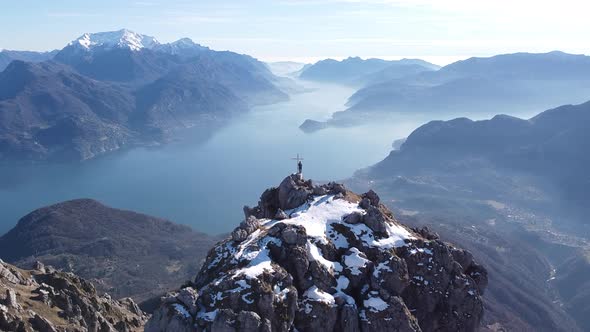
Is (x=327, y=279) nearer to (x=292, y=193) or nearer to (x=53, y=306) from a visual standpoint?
(x=292, y=193)

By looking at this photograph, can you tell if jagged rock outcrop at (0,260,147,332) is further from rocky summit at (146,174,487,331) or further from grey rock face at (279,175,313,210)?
grey rock face at (279,175,313,210)

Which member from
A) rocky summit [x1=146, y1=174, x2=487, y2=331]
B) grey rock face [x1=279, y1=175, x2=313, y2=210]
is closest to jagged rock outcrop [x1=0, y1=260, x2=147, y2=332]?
rocky summit [x1=146, y1=174, x2=487, y2=331]

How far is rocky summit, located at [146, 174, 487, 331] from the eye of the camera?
56.0 meters

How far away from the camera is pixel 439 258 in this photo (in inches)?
2837

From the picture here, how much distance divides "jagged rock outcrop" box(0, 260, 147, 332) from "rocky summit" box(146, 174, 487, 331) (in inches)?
826

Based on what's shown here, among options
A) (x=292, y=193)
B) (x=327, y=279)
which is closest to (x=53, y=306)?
(x=292, y=193)

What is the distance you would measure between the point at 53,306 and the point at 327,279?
152 ft

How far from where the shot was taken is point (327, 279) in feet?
207

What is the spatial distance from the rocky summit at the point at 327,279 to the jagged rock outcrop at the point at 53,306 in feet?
68.8

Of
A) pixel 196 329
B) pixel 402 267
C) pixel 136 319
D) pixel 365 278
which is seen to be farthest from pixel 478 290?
pixel 136 319

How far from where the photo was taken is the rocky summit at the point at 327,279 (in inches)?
2206

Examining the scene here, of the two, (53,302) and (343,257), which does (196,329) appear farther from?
(53,302)

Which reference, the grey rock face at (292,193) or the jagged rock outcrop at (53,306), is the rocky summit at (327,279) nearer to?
the grey rock face at (292,193)

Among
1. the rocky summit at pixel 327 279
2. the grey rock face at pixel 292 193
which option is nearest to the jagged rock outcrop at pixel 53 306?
the rocky summit at pixel 327 279
